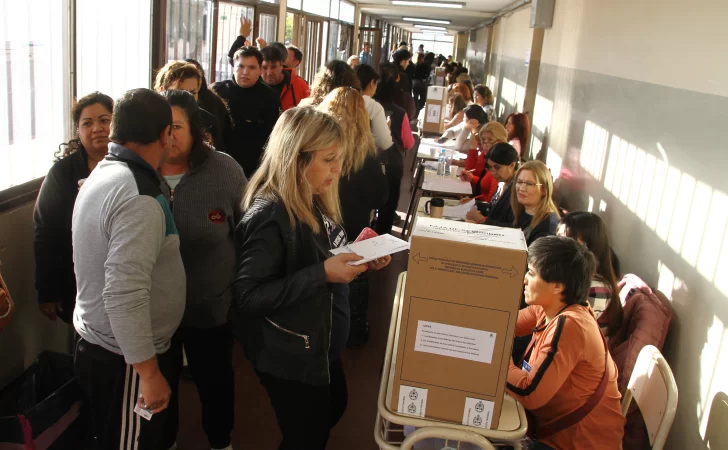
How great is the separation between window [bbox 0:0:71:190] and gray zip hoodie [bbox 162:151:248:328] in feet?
3.49

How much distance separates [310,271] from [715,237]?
1.57 m

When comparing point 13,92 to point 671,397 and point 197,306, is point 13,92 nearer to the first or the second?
point 197,306

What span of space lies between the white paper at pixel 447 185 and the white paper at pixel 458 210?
17.1 inches

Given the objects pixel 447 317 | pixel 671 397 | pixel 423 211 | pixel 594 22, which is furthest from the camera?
pixel 594 22

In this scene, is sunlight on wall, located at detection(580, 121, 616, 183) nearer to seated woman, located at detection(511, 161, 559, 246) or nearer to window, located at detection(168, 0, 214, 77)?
seated woman, located at detection(511, 161, 559, 246)

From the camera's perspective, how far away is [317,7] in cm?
1063

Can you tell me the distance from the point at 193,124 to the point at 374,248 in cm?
89

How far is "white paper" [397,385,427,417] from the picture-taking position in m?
1.64

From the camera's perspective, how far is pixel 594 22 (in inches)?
186

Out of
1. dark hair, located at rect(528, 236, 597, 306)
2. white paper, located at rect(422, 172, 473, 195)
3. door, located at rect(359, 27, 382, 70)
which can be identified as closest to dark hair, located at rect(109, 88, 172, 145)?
dark hair, located at rect(528, 236, 597, 306)

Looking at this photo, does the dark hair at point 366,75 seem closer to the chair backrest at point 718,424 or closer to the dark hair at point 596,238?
the dark hair at point 596,238

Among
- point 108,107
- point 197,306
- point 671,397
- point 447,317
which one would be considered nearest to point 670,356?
point 671,397

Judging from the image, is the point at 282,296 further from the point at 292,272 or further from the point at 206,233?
the point at 206,233

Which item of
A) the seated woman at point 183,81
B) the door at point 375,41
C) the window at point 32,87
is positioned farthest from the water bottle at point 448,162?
the door at point 375,41
